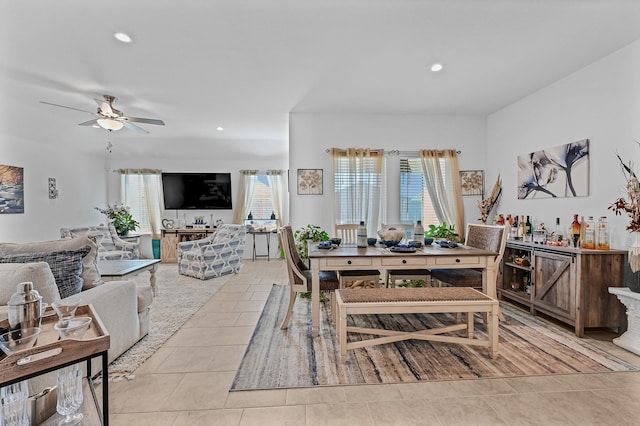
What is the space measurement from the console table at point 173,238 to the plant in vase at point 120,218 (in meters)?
0.75

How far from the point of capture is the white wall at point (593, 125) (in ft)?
9.34

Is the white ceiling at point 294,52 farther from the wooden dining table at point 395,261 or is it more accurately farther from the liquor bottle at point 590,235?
the wooden dining table at point 395,261

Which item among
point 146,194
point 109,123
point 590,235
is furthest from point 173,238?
point 590,235

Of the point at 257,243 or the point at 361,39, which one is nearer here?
the point at 361,39

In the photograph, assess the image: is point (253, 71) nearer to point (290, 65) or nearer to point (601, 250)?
point (290, 65)

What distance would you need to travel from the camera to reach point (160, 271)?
5.79 m

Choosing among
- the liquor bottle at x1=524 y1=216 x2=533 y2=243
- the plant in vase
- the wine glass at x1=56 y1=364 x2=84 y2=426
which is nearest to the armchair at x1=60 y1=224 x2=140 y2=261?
the plant in vase

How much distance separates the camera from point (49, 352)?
3.48 ft

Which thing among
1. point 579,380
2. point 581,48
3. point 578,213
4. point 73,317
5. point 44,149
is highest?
point 581,48

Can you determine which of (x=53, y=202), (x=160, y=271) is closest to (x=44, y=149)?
(x=53, y=202)

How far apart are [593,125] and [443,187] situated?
6.53ft

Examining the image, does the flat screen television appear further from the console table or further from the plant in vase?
the plant in vase

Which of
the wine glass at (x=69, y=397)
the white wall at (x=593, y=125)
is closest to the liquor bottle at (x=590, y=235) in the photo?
the white wall at (x=593, y=125)

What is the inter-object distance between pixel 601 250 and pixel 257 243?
19.8 feet
